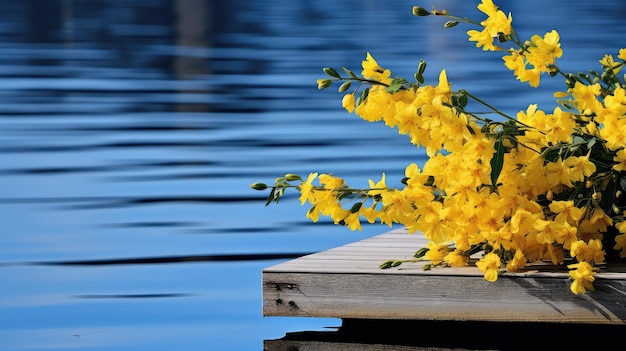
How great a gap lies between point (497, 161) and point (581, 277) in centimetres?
44

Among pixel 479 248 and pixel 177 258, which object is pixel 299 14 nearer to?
pixel 177 258

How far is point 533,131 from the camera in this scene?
4.52 meters

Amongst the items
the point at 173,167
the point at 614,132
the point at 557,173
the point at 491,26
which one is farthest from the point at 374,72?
the point at 173,167

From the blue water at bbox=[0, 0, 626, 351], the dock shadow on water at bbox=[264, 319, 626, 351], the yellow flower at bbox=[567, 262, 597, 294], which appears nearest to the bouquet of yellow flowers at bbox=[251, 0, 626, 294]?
the yellow flower at bbox=[567, 262, 597, 294]

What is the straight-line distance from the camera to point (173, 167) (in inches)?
412

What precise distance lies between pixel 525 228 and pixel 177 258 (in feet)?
10.2

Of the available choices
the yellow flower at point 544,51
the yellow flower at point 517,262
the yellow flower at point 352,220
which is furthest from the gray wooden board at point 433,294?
the yellow flower at point 544,51

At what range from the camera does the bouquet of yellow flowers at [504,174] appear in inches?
170

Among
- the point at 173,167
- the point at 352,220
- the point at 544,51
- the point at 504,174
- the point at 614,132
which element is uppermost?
the point at 544,51

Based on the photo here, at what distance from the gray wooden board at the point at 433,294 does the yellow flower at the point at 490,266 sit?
0.05 meters

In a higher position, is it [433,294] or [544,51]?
[544,51]

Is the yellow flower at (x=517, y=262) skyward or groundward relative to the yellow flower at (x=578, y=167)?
groundward

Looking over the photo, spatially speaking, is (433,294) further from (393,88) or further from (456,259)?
(393,88)

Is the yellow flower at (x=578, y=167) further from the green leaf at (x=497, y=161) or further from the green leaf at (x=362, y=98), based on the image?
the green leaf at (x=362, y=98)
